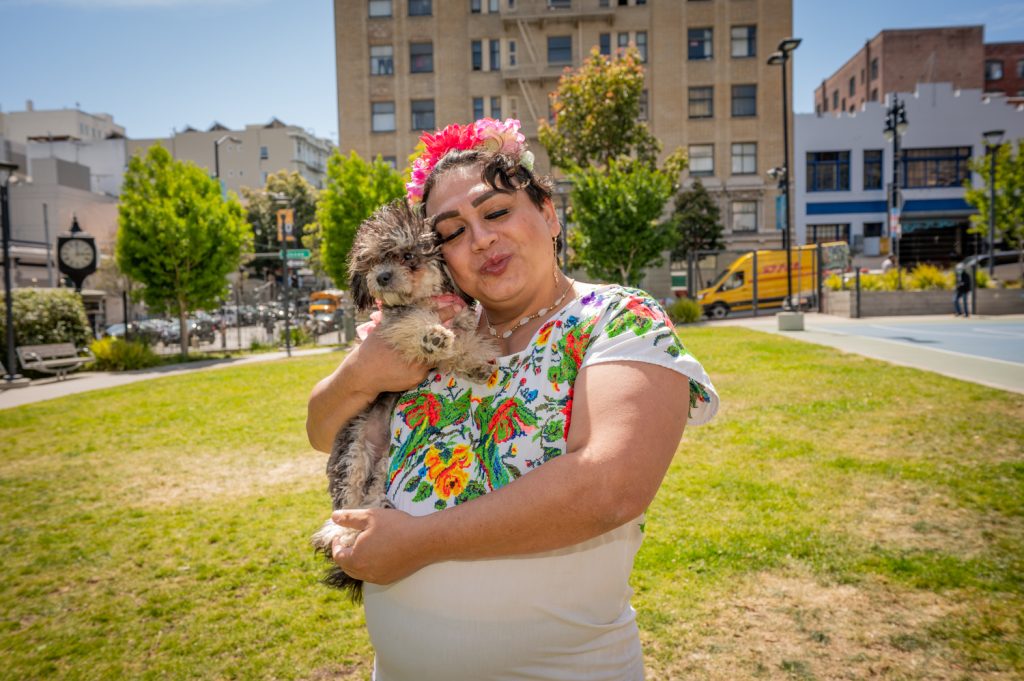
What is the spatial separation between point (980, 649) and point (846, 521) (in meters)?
1.70

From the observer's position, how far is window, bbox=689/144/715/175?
38.7m

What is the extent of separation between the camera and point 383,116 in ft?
131

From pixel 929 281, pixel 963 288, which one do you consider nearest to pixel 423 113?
pixel 929 281

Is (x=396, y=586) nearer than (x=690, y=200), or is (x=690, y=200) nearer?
(x=396, y=586)

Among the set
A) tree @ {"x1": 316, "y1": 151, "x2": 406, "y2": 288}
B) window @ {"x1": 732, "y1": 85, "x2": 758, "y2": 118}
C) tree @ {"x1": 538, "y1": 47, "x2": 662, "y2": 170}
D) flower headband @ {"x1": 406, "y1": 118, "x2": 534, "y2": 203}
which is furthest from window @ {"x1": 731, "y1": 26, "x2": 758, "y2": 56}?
flower headband @ {"x1": 406, "y1": 118, "x2": 534, "y2": 203}

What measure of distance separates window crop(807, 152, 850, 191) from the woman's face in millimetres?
47795

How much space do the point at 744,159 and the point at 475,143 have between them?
135 ft

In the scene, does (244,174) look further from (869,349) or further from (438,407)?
(438,407)

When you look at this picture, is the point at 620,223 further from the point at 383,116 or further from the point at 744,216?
the point at 383,116

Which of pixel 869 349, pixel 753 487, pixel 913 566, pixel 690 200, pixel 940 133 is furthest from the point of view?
pixel 940 133

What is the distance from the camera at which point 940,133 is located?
44.9 metres

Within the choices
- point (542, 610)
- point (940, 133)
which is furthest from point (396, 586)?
point (940, 133)

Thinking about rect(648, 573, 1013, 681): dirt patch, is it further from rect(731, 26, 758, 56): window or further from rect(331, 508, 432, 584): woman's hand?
rect(731, 26, 758, 56): window

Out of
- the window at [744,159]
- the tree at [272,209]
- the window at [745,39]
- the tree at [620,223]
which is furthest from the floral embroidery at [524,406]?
the tree at [272,209]
